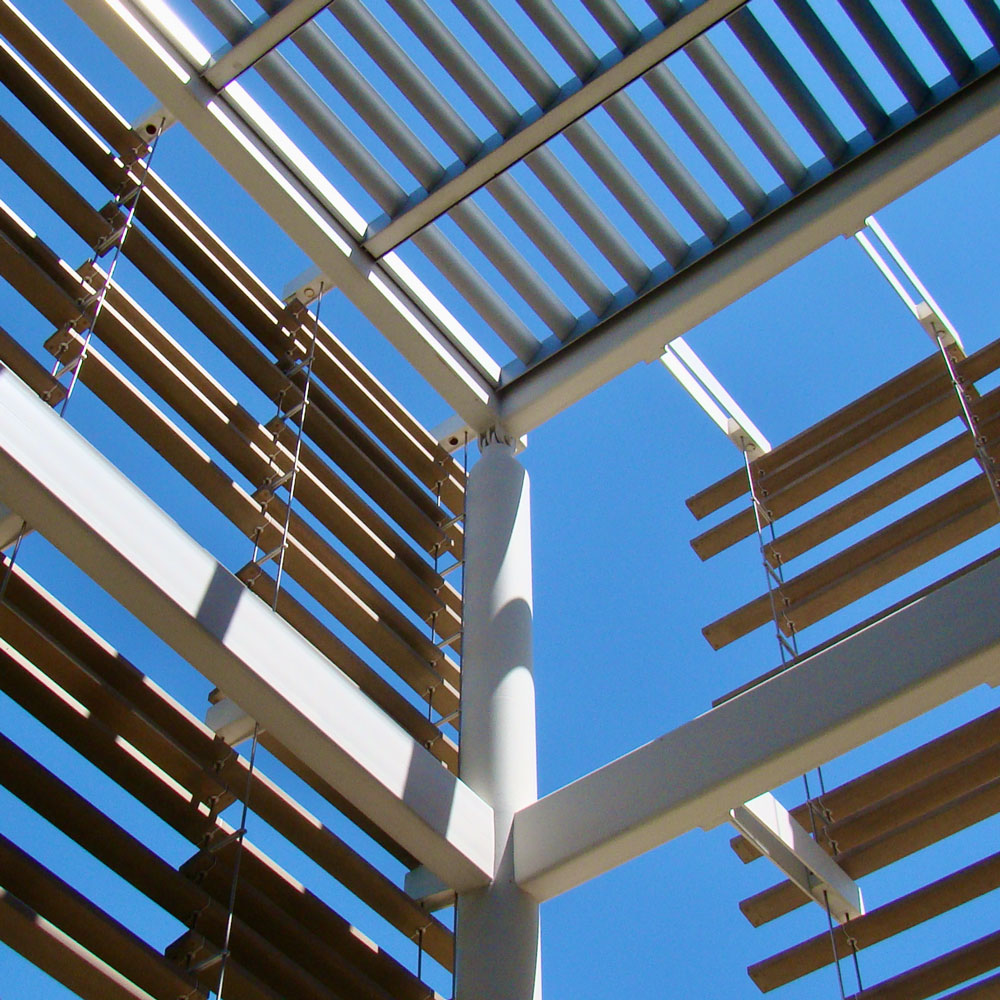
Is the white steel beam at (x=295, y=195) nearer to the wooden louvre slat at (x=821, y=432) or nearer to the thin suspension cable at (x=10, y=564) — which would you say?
the wooden louvre slat at (x=821, y=432)

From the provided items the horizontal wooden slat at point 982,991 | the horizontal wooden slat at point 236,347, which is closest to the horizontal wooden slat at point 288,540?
the horizontal wooden slat at point 236,347

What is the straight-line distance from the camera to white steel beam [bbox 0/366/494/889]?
321cm

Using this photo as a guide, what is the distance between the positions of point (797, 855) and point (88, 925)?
187cm

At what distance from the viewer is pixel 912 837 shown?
4.04m

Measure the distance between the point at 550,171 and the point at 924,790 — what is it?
226cm

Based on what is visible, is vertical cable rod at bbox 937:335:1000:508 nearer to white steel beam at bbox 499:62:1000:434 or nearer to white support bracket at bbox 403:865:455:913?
white steel beam at bbox 499:62:1000:434

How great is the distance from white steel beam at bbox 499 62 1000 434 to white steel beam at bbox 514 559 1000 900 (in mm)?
1447

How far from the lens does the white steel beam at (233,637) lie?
126 inches

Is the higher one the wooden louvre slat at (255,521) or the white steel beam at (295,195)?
the white steel beam at (295,195)

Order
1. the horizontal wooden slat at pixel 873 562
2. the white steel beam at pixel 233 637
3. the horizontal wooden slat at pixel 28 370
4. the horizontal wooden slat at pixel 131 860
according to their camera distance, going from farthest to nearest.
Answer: the horizontal wooden slat at pixel 873 562, the horizontal wooden slat at pixel 28 370, the white steel beam at pixel 233 637, the horizontal wooden slat at pixel 131 860

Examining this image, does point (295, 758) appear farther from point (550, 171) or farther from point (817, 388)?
point (817, 388)

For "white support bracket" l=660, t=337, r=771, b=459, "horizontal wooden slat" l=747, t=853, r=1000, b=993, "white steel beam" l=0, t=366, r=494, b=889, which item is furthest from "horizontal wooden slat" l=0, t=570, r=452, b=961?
"white support bracket" l=660, t=337, r=771, b=459

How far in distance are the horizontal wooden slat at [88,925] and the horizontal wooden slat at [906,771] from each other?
1.88 metres

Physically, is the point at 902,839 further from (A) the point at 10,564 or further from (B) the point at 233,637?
(A) the point at 10,564
